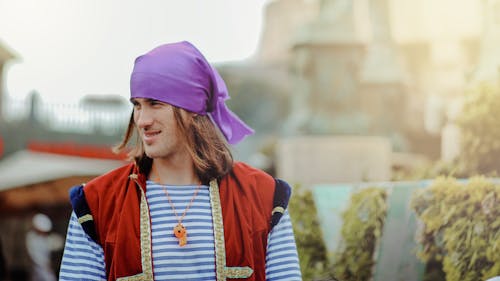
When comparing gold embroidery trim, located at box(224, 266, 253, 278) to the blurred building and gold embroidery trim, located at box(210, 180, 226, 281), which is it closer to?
gold embroidery trim, located at box(210, 180, 226, 281)

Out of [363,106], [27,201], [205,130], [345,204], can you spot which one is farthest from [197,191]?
[27,201]

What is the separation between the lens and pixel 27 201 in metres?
9.45

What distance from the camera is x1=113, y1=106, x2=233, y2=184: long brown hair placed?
2.66m

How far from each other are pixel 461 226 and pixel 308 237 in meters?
1.00

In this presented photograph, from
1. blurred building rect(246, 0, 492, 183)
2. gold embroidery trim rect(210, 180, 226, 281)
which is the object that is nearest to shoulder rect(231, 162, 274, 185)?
gold embroidery trim rect(210, 180, 226, 281)

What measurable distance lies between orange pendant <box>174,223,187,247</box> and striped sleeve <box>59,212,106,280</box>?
250mm

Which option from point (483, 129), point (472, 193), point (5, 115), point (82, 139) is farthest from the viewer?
point (5, 115)

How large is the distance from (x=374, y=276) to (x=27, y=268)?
600cm

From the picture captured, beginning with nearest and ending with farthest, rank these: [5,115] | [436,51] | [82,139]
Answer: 1. [436,51]
2. [82,139]
3. [5,115]

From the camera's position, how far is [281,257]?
2.71 m

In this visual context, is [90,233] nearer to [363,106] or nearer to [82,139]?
[363,106]

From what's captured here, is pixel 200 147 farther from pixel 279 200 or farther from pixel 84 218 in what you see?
pixel 84 218

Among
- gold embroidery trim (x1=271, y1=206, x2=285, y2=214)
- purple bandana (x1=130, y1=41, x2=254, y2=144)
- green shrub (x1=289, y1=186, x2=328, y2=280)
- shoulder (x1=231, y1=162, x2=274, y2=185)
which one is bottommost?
green shrub (x1=289, y1=186, x2=328, y2=280)

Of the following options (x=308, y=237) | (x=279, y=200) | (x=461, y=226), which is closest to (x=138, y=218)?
(x=279, y=200)
